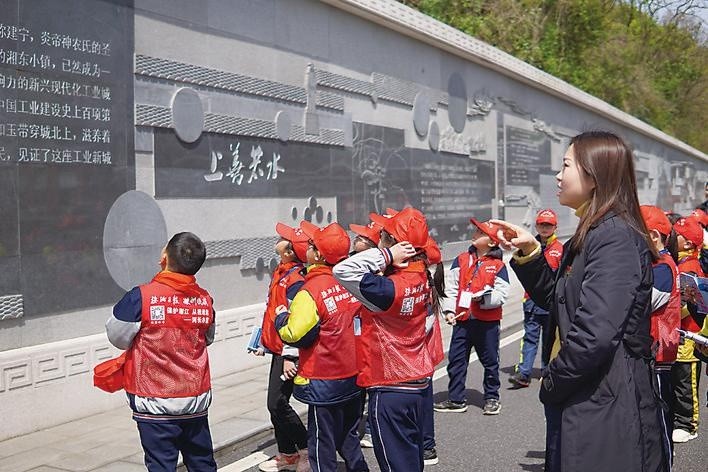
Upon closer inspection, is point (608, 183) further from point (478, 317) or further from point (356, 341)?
point (478, 317)

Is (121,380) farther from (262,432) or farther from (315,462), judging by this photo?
(262,432)

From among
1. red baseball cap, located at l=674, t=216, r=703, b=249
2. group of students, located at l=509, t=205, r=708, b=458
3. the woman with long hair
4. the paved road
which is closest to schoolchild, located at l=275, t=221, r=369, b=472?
the paved road

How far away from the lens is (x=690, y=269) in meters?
6.59

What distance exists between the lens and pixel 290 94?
10109mm

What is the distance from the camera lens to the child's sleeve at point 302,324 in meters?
5.05

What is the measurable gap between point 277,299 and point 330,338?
37.6 inches

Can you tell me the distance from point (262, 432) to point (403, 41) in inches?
325

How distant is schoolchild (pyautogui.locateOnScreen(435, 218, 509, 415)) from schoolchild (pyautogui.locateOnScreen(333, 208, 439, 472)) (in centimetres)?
293

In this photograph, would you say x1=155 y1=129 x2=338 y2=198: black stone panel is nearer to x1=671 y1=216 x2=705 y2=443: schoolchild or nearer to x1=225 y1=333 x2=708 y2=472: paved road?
x1=225 y1=333 x2=708 y2=472: paved road

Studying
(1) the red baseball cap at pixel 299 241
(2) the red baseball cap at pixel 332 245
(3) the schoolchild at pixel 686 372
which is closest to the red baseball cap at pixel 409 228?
(2) the red baseball cap at pixel 332 245

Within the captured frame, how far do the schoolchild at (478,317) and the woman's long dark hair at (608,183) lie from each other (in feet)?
14.7

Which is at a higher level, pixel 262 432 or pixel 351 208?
pixel 351 208

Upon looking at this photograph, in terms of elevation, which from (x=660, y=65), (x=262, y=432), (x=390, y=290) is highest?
(x=660, y=65)

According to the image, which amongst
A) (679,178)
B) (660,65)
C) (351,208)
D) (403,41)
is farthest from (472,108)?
(660,65)
